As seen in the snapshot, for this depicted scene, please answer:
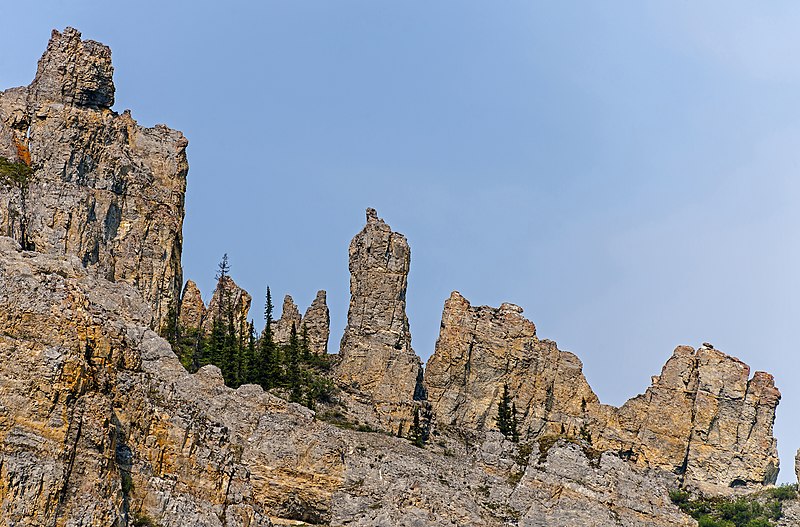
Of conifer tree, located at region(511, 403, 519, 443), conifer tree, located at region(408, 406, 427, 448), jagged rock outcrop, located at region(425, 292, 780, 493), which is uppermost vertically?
jagged rock outcrop, located at region(425, 292, 780, 493)

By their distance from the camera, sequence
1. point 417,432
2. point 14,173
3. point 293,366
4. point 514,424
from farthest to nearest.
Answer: point 514,424, point 293,366, point 417,432, point 14,173

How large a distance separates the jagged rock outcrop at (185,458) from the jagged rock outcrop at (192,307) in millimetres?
28625

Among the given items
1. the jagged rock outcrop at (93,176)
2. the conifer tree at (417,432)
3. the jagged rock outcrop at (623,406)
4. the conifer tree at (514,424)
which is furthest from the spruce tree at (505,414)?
the jagged rock outcrop at (93,176)

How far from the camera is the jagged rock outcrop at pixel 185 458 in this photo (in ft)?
159

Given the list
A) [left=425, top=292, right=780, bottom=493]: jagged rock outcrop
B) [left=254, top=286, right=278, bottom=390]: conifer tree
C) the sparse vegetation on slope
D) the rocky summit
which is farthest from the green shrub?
the sparse vegetation on slope

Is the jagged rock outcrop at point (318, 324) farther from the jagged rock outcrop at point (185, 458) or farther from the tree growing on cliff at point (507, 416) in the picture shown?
the jagged rock outcrop at point (185, 458)

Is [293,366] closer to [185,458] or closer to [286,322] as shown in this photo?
[286,322]

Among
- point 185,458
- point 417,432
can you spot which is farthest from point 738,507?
point 185,458

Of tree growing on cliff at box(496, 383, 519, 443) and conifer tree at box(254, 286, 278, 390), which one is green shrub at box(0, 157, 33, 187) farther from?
tree growing on cliff at box(496, 383, 519, 443)

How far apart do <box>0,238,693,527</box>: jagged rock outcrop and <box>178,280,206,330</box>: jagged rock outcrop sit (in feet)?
93.9

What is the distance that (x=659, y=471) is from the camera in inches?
5723

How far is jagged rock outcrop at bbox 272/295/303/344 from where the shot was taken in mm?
141250

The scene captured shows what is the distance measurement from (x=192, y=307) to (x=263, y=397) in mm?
41056

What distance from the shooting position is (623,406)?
14888cm
